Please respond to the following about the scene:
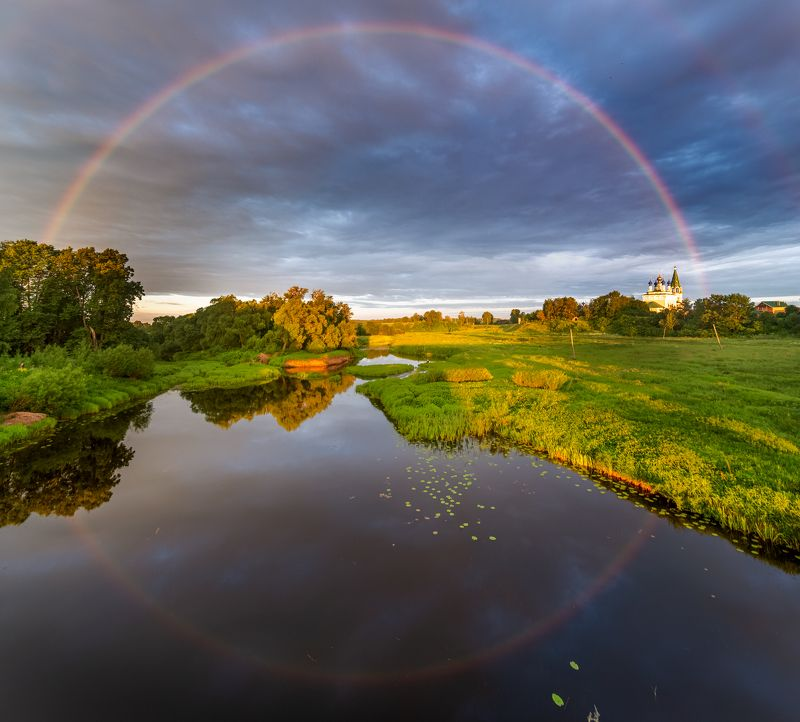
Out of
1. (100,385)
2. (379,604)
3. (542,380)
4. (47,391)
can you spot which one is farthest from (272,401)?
(379,604)

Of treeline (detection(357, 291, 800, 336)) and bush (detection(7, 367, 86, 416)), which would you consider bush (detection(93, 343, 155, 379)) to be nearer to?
bush (detection(7, 367, 86, 416))

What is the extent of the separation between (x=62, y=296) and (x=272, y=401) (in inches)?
1233

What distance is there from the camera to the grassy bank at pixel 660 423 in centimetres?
1452

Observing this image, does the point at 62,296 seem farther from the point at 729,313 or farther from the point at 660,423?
the point at 729,313

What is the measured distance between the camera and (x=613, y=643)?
9086 mm

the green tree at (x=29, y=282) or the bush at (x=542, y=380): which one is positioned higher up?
the green tree at (x=29, y=282)

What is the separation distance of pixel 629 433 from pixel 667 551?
31.8ft

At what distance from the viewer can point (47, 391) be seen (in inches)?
1057

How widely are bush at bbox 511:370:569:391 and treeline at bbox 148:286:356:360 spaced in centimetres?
4736

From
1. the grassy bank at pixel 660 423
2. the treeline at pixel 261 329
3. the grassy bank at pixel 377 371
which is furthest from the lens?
the treeline at pixel 261 329

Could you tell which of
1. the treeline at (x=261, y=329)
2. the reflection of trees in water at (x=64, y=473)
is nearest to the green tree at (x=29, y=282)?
the reflection of trees in water at (x=64, y=473)

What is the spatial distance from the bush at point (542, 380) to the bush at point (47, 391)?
3747 cm

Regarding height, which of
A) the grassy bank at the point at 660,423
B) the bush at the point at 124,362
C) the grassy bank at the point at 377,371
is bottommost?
the grassy bank at the point at 377,371

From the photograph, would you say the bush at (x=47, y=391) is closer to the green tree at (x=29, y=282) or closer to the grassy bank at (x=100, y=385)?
the grassy bank at (x=100, y=385)
